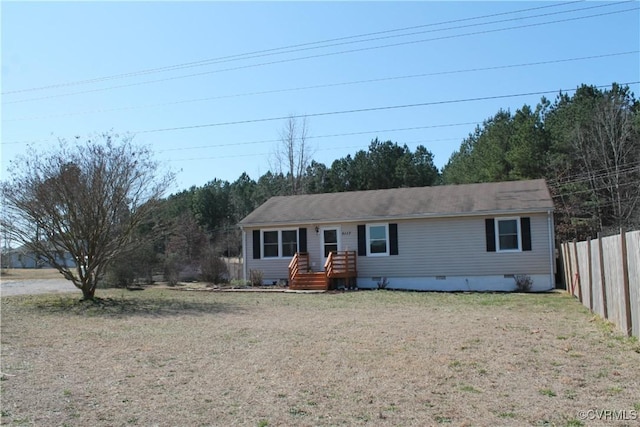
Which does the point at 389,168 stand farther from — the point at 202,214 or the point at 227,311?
the point at 227,311

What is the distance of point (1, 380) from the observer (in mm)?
6480

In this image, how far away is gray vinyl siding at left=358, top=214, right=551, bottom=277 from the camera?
19312 mm

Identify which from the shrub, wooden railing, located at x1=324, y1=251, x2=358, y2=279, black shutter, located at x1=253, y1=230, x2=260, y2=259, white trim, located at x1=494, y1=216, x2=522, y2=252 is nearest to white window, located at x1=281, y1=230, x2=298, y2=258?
black shutter, located at x1=253, y1=230, x2=260, y2=259

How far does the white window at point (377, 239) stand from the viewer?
21.5 meters

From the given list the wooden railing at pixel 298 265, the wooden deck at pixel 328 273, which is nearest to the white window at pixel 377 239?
the wooden deck at pixel 328 273

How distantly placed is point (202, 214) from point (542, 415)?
174 ft

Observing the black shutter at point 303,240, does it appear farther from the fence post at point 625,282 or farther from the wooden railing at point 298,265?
the fence post at point 625,282

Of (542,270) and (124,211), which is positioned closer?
(124,211)

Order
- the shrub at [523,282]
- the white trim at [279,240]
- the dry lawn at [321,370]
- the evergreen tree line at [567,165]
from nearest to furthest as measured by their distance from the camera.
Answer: the dry lawn at [321,370]
the shrub at [523,282]
the white trim at [279,240]
the evergreen tree line at [567,165]

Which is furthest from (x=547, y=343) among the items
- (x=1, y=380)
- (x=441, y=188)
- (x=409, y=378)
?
(x=441, y=188)

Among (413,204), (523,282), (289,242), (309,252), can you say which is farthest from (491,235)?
(289,242)

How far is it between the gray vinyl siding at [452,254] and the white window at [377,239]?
11.9 inches

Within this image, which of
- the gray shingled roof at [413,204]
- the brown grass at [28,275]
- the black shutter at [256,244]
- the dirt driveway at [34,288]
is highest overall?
the gray shingled roof at [413,204]

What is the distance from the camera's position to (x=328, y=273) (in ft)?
67.8
